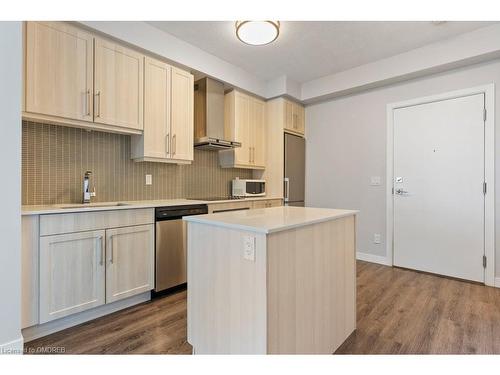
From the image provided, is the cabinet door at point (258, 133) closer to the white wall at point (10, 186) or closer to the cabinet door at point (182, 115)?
the cabinet door at point (182, 115)

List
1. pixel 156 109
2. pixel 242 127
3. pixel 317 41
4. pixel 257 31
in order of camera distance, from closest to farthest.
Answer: pixel 257 31
pixel 156 109
pixel 317 41
pixel 242 127

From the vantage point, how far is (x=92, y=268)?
6.74ft

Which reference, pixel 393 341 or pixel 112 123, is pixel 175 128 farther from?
pixel 393 341

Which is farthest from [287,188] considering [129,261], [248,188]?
[129,261]

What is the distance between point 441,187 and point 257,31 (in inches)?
105

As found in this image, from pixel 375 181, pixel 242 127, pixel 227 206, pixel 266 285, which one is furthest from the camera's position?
pixel 242 127

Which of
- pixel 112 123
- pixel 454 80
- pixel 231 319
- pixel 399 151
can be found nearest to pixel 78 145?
pixel 112 123

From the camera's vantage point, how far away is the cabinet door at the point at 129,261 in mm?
2158

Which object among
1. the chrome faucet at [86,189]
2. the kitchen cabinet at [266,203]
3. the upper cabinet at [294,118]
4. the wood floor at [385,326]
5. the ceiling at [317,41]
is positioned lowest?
the wood floor at [385,326]

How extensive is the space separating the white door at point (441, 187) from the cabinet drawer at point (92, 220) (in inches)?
120

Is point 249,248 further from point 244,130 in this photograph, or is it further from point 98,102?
point 244,130

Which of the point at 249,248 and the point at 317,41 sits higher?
the point at 317,41

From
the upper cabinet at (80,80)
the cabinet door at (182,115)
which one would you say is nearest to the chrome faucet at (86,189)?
the upper cabinet at (80,80)

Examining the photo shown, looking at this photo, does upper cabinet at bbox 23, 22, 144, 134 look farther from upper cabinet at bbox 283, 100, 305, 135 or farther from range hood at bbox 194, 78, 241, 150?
upper cabinet at bbox 283, 100, 305, 135
